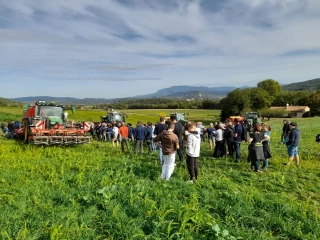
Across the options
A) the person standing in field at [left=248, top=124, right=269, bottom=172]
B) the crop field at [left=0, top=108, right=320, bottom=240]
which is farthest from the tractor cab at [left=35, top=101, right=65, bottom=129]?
the person standing in field at [left=248, top=124, right=269, bottom=172]

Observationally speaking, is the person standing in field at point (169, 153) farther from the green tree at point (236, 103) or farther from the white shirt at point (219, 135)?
the green tree at point (236, 103)

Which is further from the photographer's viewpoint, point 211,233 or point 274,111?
point 274,111

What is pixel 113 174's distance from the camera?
7.76 meters

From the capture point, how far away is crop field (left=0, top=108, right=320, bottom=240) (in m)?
4.50

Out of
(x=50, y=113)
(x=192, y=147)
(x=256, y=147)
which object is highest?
(x=50, y=113)

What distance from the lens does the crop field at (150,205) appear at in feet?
14.8

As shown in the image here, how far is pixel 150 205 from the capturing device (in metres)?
5.40

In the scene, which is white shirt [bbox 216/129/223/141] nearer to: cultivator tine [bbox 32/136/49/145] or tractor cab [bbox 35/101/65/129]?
cultivator tine [bbox 32/136/49/145]

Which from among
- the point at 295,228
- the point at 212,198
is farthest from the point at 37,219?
the point at 295,228

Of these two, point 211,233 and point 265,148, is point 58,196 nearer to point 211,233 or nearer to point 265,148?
point 211,233

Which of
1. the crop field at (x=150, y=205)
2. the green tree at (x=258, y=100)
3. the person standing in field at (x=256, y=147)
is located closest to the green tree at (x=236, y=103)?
the green tree at (x=258, y=100)

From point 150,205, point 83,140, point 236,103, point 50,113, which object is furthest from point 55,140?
point 236,103

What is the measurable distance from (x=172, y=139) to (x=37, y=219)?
12.4ft

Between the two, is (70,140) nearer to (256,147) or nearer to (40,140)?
(40,140)
